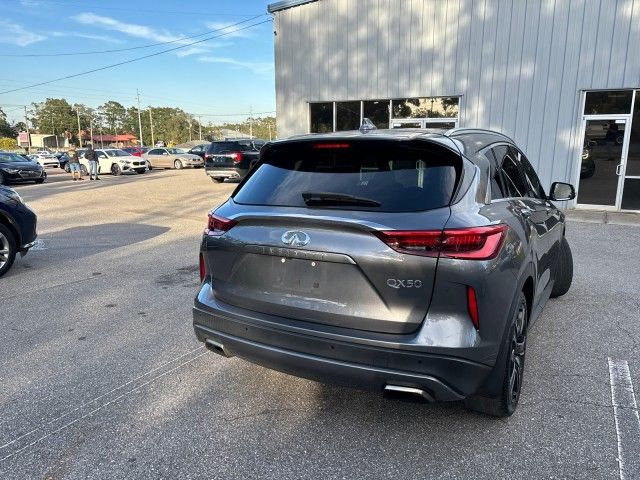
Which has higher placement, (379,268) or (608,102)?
(608,102)

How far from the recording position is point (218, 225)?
297 centimetres

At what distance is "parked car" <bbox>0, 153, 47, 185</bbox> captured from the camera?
21078 millimetres

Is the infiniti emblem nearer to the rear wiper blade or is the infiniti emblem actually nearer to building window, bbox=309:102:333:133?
the rear wiper blade

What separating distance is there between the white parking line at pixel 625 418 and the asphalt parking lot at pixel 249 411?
0.01 meters

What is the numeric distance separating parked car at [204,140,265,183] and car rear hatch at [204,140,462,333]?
16.7m

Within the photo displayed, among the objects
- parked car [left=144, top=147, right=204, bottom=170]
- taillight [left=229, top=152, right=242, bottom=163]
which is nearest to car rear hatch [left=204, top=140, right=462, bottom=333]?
taillight [left=229, top=152, right=242, bottom=163]

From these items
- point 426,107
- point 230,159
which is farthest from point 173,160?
point 426,107

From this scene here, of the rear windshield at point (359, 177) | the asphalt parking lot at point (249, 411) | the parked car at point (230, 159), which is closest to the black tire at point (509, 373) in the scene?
the asphalt parking lot at point (249, 411)

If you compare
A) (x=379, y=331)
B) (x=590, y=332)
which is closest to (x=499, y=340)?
(x=379, y=331)

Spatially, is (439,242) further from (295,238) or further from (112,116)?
(112,116)

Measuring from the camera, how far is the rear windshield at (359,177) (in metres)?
2.55

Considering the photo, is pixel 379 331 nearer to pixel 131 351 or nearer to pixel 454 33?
pixel 131 351

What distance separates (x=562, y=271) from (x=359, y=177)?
3.02 metres

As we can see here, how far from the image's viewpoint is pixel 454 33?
13.2 meters
